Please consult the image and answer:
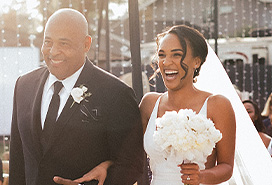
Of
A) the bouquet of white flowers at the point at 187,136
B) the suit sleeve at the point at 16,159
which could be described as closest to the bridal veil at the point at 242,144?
the bouquet of white flowers at the point at 187,136

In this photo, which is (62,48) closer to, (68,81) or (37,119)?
(68,81)

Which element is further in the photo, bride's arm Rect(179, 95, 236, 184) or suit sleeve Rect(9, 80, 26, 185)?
suit sleeve Rect(9, 80, 26, 185)

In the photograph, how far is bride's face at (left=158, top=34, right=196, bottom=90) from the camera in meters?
2.79

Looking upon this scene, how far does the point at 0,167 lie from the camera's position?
14.0 feet

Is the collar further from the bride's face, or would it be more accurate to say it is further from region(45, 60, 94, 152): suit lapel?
the bride's face

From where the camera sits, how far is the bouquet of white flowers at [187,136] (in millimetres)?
2264

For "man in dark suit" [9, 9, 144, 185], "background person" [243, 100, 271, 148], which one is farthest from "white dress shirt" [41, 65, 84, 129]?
"background person" [243, 100, 271, 148]

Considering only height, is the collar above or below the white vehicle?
above

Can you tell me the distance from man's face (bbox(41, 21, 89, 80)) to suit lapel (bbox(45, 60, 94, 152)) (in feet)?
0.22

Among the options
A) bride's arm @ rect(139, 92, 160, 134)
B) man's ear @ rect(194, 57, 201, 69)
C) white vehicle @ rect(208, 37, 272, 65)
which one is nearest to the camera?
man's ear @ rect(194, 57, 201, 69)

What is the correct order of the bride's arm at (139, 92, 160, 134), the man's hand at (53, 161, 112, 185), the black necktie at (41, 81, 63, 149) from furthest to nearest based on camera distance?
the bride's arm at (139, 92, 160, 134), the black necktie at (41, 81, 63, 149), the man's hand at (53, 161, 112, 185)

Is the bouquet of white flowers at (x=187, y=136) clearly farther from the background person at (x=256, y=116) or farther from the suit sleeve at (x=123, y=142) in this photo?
the background person at (x=256, y=116)

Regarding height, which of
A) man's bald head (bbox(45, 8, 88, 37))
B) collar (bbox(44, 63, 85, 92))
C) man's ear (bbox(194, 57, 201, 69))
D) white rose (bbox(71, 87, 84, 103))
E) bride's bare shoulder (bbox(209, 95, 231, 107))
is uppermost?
man's bald head (bbox(45, 8, 88, 37))

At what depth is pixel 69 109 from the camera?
2668mm
